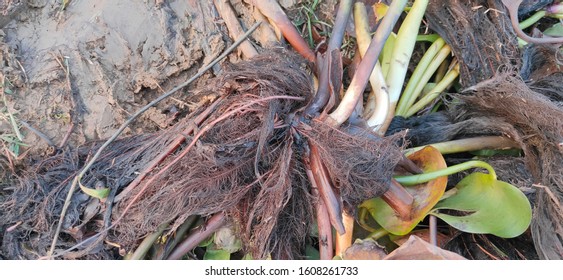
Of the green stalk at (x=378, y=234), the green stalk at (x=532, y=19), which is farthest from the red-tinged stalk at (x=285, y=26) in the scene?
the green stalk at (x=532, y=19)

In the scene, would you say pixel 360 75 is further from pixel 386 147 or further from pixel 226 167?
pixel 226 167

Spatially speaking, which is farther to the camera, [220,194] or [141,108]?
A: [141,108]

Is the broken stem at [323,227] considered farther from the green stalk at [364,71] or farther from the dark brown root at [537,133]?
the dark brown root at [537,133]

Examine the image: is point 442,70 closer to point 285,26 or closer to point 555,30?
point 555,30

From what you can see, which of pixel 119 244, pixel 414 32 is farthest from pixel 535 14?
pixel 119 244

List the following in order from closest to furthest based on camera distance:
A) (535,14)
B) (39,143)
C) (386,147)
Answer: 1. (386,147)
2. (39,143)
3. (535,14)

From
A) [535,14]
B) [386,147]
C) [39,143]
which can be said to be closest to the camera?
[386,147]

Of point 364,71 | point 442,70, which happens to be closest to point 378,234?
point 364,71

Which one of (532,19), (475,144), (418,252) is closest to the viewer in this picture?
(418,252)
